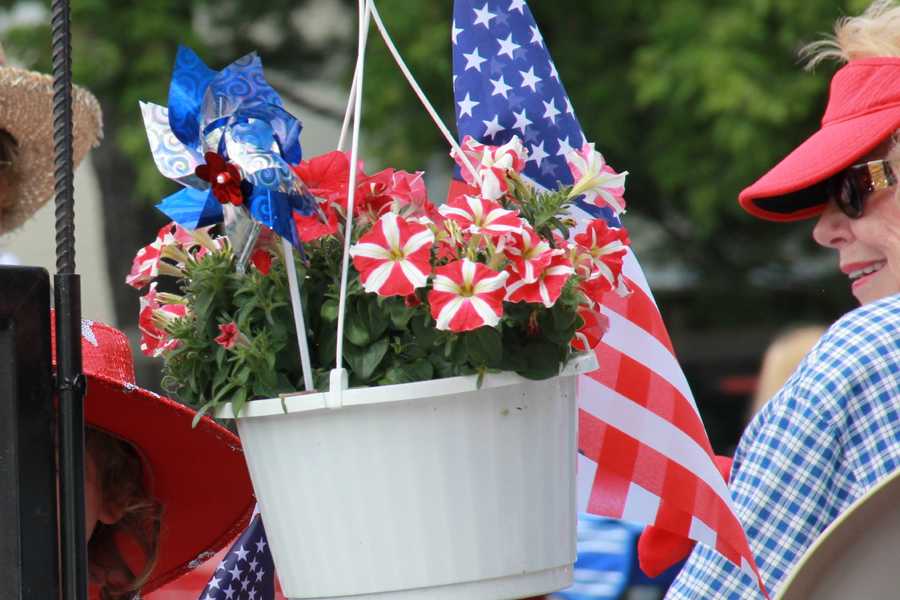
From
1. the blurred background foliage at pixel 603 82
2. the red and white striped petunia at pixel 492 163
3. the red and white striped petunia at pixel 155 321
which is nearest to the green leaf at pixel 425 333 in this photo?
the red and white striped petunia at pixel 492 163

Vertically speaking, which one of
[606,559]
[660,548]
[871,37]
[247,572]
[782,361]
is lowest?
[606,559]

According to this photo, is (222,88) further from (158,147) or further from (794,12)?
(794,12)

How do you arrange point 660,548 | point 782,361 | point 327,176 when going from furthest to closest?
point 782,361 < point 660,548 < point 327,176

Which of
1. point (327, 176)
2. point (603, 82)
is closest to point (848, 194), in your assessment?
point (327, 176)

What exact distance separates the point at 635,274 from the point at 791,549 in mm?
432

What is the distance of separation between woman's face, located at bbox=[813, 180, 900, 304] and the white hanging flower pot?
3.08 ft

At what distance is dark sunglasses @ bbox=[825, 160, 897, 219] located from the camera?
2.06 metres

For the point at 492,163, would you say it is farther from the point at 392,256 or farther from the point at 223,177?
the point at 223,177

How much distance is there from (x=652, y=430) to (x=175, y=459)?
2.49 feet

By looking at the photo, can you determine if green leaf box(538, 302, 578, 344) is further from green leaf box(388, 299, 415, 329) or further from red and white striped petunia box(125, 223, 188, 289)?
red and white striped petunia box(125, 223, 188, 289)

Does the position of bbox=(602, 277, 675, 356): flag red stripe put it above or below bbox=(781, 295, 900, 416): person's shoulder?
above

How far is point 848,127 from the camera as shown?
2.11 metres

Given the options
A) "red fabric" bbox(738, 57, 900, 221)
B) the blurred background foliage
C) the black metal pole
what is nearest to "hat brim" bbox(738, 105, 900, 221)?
"red fabric" bbox(738, 57, 900, 221)

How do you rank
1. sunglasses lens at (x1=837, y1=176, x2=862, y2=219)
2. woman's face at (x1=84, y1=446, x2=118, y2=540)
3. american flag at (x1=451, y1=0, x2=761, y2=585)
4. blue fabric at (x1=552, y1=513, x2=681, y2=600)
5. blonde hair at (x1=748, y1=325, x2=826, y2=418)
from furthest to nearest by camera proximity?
blonde hair at (x1=748, y1=325, x2=826, y2=418) → blue fabric at (x1=552, y1=513, x2=681, y2=600) → sunglasses lens at (x1=837, y1=176, x2=862, y2=219) → woman's face at (x1=84, y1=446, x2=118, y2=540) → american flag at (x1=451, y1=0, x2=761, y2=585)
